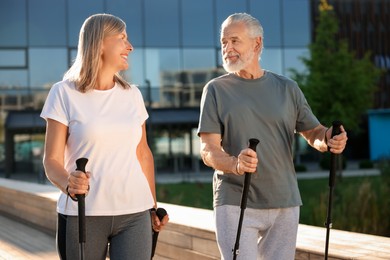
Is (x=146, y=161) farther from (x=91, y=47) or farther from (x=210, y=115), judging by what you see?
(x=91, y=47)

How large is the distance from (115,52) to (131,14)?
37.5 metres

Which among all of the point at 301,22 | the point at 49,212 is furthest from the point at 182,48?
the point at 49,212

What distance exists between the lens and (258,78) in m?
4.28

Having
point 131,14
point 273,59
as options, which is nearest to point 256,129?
point 131,14

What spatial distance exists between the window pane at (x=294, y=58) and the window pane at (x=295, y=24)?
0.30 m

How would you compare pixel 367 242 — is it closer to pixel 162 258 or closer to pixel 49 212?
pixel 162 258

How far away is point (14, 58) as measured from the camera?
40.4m

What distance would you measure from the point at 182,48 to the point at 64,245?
38178 mm

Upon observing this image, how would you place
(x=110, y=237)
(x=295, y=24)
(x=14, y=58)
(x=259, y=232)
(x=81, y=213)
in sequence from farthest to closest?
(x=295, y=24) → (x=14, y=58) → (x=259, y=232) → (x=110, y=237) → (x=81, y=213)

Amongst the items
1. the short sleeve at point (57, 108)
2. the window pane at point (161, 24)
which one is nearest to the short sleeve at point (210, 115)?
the short sleeve at point (57, 108)

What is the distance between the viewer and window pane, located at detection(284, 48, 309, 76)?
4322 cm

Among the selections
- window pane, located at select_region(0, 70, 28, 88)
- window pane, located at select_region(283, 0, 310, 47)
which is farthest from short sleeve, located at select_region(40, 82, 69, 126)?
window pane, located at select_region(283, 0, 310, 47)

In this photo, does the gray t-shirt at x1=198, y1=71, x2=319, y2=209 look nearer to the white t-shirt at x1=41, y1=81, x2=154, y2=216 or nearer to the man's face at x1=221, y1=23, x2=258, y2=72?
the man's face at x1=221, y1=23, x2=258, y2=72

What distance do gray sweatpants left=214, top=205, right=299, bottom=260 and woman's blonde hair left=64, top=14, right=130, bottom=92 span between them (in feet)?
2.89
